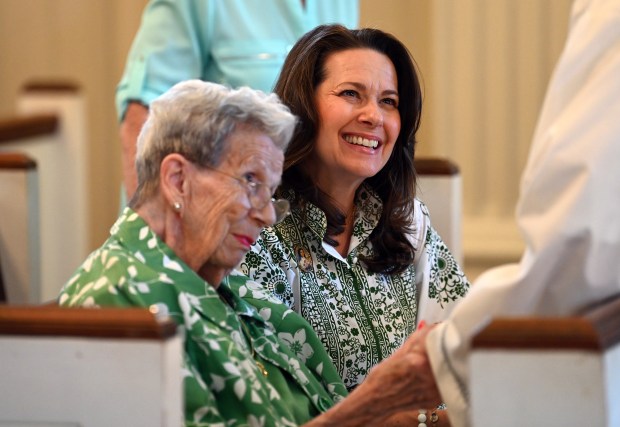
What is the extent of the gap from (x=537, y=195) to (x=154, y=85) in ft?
7.23

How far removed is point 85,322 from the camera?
6.28 feet

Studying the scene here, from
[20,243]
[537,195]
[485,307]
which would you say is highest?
[537,195]

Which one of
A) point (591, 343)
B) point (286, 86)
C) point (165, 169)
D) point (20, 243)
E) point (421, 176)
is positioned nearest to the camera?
point (591, 343)

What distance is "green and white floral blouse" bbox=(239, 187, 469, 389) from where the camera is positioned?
280cm

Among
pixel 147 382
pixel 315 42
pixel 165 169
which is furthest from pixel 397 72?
pixel 147 382

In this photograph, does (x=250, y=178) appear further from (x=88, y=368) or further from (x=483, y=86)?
(x=483, y=86)

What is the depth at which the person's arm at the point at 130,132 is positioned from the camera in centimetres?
385

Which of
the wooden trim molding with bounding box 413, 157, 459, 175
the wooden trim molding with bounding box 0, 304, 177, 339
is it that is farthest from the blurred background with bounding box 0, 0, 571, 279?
the wooden trim molding with bounding box 0, 304, 177, 339

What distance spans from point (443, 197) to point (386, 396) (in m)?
1.40

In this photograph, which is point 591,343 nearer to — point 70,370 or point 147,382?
point 147,382

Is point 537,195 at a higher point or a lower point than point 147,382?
higher

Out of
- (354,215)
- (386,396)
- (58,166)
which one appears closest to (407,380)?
(386,396)

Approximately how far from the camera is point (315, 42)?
301 cm

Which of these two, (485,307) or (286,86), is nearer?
(485,307)
